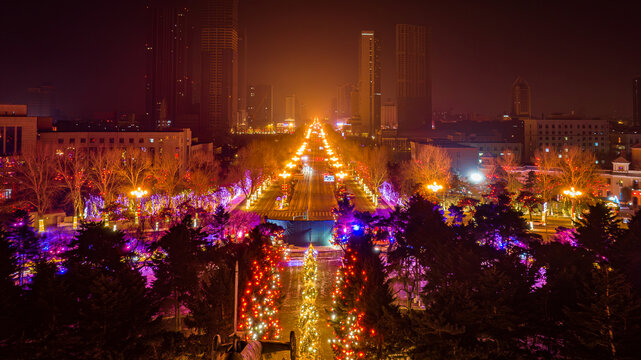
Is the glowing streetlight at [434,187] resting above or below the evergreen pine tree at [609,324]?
Answer: above

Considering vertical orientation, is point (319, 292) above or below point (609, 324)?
A: below

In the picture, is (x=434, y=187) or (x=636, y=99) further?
(x=636, y=99)

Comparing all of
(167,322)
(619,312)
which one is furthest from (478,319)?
(167,322)

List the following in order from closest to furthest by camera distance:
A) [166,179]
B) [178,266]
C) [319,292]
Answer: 1. [178,266]
2. [319,292]
3. [166,179]

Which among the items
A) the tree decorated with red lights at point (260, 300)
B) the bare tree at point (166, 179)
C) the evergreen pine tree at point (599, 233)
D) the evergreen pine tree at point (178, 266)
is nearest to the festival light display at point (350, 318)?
the tree decorated with red lights at point (260, 300)

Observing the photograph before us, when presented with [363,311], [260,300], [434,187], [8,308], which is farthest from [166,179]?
[363,311]

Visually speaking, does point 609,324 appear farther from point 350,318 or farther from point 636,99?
point 636,99

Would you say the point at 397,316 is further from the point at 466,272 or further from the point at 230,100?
the point at 230,100

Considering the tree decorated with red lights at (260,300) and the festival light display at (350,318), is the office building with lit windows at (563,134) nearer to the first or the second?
the tree decorated with red lights at (260,300)

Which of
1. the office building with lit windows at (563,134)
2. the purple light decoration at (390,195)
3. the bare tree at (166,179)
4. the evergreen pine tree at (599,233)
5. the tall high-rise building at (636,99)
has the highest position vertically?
the tall high-rise building at (636,99)
